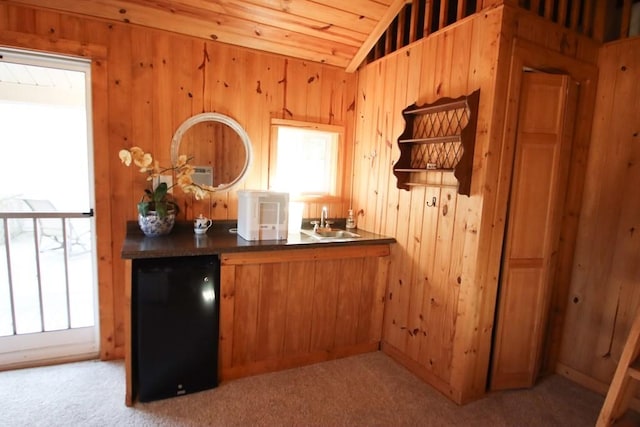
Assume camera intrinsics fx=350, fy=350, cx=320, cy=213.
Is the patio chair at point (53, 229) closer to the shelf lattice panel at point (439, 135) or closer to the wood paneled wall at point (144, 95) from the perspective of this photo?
the wood paneled wall at point (144, 95)

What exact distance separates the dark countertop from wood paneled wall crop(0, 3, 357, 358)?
112mm

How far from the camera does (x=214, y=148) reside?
2682 millimetres

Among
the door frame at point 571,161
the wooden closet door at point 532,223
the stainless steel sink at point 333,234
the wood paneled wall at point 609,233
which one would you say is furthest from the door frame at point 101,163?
the wood paneled wall at point 609,233

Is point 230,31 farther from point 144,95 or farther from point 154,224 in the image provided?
point 154,224

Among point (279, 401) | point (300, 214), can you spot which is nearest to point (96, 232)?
point (300, 214)

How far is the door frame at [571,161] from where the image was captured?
2023 mm

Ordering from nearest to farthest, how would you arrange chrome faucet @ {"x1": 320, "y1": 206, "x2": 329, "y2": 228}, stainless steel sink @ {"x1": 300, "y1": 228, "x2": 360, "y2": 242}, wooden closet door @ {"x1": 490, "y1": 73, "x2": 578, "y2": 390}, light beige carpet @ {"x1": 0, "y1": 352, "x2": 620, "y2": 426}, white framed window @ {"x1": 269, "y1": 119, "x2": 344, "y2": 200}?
1. light beige carpet @ {"x1": 0, "y1": 352, "x2": 620, "y2": 426}
2. wooden closet door @ {"x1": 490, "y1": 73, "x2": 578, "y2": 390}
3. stainless steel sink @ {"x1": 300, "y1": 228, "x2": 360, "y2": 242}
4. white framed window @ {"x1": 269, "y1": 119, "x2": 344, "y2": 200}
5. chrome faucet @ {"x1": 320, "y1": 206, "x2": 329, "y2": 228}

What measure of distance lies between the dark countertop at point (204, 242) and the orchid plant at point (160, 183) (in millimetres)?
178

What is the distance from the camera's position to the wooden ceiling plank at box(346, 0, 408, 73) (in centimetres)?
248

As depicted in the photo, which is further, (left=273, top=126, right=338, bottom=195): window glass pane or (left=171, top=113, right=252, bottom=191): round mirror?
(left=273, top=126, right=338, bottom=195): window glass pane

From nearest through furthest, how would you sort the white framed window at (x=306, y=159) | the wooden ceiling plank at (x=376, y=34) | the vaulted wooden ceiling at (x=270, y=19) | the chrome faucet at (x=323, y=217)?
the vaulted wooden ceiling at (x=270, y=19), the wooden ceiling plank at (x=376, y=34), the white framed window at (x=306, y=159), the chrome faucet at (x=323, y=217)

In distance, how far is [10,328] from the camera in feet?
7.90

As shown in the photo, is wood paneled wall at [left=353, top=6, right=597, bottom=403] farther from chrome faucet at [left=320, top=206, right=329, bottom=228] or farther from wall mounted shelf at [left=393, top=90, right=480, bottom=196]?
chrome faucet at [left=320, top=206, right=329, bottom=228]

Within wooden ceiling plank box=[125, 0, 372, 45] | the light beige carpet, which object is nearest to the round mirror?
wooden ceiling plank box=[125, 0, 372, 45]
